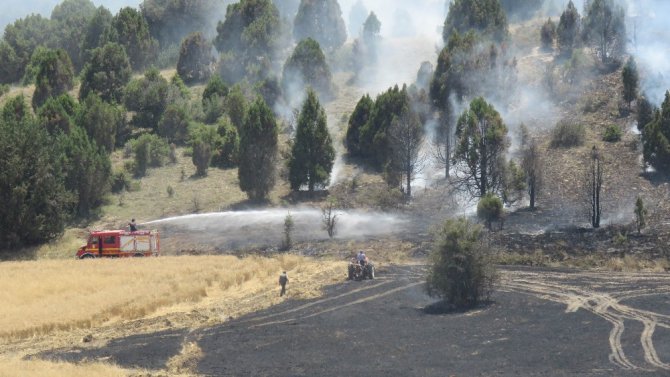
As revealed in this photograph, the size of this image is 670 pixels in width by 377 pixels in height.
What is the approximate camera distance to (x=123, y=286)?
50875 millimetres

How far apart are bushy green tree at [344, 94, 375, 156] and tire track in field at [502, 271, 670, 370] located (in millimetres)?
38580

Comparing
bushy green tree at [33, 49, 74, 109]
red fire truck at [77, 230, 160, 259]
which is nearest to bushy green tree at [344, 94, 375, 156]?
red fire truck at [77, 230, 160, 259]

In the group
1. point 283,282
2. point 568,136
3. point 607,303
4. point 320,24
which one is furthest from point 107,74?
point 607,303

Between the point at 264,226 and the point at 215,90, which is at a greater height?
the point at 215,90

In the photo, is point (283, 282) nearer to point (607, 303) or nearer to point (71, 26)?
point (607, 303)

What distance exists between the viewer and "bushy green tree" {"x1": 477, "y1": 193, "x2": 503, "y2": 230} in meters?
67.1

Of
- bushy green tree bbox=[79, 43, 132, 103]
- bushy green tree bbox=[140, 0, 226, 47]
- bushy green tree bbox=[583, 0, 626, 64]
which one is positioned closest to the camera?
bushy green tree bbox=[583, 0, 626, 64]

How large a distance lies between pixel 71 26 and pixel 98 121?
62.7m

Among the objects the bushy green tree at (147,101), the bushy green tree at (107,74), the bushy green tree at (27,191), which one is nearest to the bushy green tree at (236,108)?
the bushy green tree at (147,101)

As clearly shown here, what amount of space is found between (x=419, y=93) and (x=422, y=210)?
70.6ft

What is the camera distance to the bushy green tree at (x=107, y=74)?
342ft

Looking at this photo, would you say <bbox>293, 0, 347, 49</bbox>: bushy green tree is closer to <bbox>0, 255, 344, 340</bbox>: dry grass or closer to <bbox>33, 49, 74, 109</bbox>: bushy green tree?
<bbox>33, 49, 74, 109</bbox>: bushy green tree

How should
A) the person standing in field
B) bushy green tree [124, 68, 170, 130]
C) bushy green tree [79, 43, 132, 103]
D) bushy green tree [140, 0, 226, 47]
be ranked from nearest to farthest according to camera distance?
the person standing in field
bushy green tree [124, 68, 170, 130]
bushy green tree [79, 43, 132, 103]
bushy green tree [140, 0, 226, 47]

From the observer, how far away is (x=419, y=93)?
9469cm
